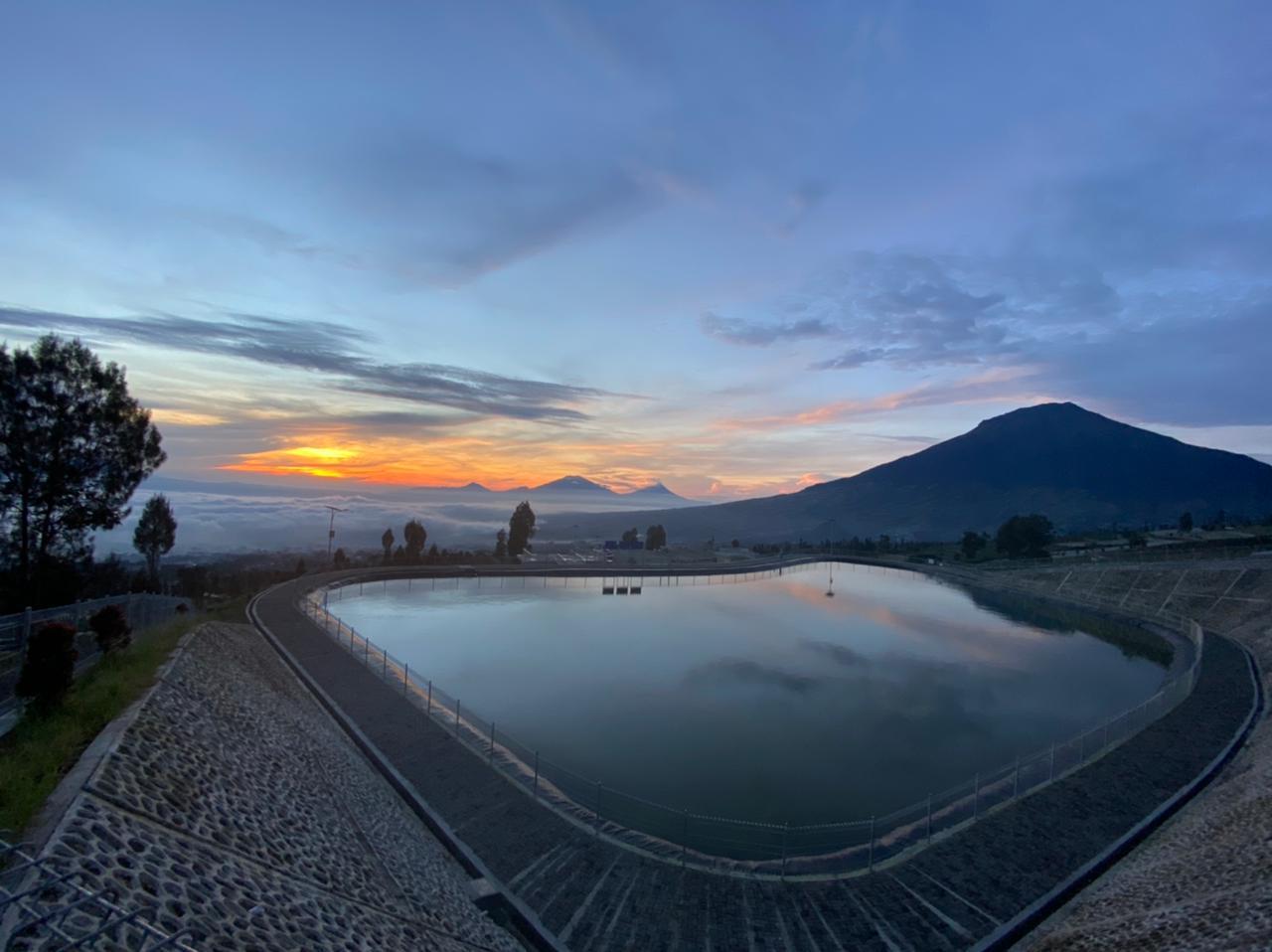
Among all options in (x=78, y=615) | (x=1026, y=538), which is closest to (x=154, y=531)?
(x=78, y=615)

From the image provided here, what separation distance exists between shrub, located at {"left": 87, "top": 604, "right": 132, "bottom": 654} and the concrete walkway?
5542mm

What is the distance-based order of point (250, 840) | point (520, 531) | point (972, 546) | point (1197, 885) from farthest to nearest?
1. point (972, 546)
2. point (520, 531)
3. point (1197, 885)
4. point (250, 840)

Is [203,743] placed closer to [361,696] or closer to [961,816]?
[361,696]

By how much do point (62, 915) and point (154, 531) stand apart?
4196cm

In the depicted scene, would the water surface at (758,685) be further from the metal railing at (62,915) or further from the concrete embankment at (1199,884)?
the metal railing at (62,915)

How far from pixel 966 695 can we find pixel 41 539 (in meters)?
29.5

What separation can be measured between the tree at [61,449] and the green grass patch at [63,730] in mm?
9003

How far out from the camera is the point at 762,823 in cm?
1280

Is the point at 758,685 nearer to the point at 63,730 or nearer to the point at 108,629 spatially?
the point at 108,629

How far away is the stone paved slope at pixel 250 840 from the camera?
5.75 metres

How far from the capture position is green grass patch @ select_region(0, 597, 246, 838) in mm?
6470

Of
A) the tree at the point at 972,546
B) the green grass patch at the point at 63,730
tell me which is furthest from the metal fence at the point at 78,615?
the tree at the point at 972,546

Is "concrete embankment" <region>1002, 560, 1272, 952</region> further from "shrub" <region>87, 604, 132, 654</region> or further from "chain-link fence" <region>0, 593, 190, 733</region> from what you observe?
"shrub" <region>87, 604, 132, 654</region>

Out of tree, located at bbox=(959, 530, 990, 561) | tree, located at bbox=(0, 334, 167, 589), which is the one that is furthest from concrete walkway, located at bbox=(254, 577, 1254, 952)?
tree, located at bbox=(959, 530, 990, 561)
